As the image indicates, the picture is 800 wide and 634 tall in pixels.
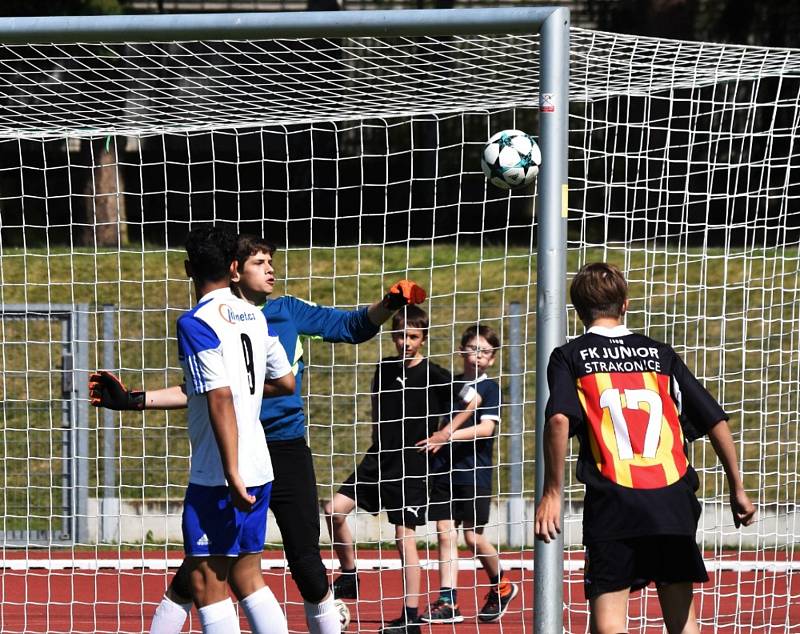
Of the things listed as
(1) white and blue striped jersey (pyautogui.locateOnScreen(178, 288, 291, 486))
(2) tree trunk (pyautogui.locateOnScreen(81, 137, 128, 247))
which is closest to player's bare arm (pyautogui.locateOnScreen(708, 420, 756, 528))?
(1) white and blue striped jersey (pyautogui.locateOnScreen(178, 288, 291, 486))

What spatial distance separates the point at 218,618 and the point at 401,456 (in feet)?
7.47

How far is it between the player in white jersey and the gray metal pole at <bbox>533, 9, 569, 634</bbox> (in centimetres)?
109

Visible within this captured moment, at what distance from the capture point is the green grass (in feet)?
29.1

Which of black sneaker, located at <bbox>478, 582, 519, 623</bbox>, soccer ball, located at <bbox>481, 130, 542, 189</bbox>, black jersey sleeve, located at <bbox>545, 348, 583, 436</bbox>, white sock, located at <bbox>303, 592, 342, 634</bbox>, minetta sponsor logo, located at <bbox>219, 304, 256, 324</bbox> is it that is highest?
soccer ball, located at <bbox>481, 130, 542, 189</bbox>

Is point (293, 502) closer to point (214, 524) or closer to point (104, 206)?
point (214, 524)

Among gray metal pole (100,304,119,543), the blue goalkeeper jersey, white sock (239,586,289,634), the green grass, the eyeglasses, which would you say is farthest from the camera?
the green grass

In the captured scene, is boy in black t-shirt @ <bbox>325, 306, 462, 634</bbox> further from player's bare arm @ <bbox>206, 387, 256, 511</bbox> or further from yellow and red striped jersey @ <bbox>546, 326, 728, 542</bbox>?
yellow and red striped jersey @ <bbox>546, 326, 728, 542</bbox>

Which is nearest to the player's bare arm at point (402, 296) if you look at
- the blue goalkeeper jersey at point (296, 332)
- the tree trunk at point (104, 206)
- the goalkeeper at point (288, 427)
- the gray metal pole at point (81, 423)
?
the goalkeeper at point (288, 427)

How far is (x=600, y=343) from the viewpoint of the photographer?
4.29 metres

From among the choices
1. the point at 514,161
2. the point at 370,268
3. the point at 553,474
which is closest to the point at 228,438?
the point at 553,474

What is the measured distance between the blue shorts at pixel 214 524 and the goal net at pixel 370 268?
2.00 m

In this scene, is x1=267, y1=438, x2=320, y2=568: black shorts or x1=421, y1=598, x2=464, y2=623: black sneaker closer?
x1=267, y1=438, x2=320, y2=568: black shorts

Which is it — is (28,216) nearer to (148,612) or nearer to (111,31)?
(148,612)

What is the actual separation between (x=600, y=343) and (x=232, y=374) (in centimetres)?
138
